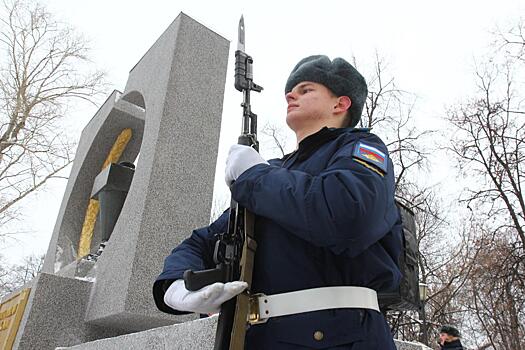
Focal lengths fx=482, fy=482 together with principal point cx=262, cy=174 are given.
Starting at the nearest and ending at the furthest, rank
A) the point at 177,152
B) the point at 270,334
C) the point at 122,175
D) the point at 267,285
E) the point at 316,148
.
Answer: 1. the point at 270,334
2. the point at 267,285
3. the point at 316,148
4. the point at 177,152
5. the point at 122,175

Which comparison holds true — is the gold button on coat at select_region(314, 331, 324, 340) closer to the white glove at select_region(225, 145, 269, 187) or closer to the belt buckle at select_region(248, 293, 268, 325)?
the belt buckle at select_region(248, 293, 268, 325)

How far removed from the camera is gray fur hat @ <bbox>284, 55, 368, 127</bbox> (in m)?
1.78

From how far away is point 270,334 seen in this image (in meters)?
1.26

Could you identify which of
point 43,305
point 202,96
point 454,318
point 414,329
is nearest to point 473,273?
point 414,329

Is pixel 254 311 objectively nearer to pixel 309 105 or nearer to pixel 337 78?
pixel 309 105

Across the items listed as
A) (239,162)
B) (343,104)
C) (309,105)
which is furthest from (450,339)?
(239,162)

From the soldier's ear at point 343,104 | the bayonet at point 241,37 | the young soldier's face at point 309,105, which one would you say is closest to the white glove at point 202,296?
the young soldier's face at point 309,105

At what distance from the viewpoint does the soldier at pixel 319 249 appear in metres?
1.22

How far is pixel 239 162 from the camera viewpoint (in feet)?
4.70

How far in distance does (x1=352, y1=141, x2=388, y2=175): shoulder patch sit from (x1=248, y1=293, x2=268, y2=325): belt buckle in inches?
18.8

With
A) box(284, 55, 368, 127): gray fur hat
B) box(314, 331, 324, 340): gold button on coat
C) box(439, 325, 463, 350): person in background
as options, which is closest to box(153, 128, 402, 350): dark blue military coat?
box(314, 331, 324, 340): gold button on coat

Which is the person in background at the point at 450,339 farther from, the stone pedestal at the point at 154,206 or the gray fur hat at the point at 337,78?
the gray fur hat at the point at 337,78

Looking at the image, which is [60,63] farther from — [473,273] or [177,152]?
[473,273]

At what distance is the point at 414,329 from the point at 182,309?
16.0 meters
